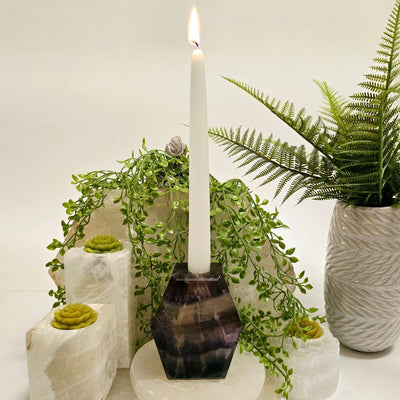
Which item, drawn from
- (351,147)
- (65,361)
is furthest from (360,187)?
(65,361)

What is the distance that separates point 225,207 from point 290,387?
0.34 meters

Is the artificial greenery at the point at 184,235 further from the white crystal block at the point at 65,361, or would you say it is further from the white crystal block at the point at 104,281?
the white crystal block at the point at 65,361

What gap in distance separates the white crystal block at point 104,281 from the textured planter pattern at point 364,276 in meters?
0.45

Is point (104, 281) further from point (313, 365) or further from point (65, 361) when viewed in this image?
point (313, 365)

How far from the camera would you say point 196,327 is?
0.86m

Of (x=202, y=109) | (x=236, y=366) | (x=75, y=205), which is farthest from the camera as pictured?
(x=75, y=205)

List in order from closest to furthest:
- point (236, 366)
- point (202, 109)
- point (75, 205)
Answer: point (202, 109) < point (236, 366) < point (75, 205)

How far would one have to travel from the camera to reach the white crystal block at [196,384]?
847 millimetres

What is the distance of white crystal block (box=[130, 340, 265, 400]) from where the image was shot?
2.78 ft

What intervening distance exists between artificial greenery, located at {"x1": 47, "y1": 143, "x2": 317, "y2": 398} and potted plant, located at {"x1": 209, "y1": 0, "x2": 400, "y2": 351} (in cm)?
14

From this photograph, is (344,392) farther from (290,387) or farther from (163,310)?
(163,310)

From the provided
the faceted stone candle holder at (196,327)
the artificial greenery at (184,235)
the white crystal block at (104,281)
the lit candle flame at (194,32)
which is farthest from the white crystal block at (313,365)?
the lit candle flame at (194,32)

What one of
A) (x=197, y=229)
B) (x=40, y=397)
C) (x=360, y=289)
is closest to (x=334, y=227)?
(x=360, y=289)

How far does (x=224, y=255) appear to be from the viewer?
97 cm
